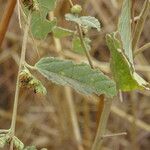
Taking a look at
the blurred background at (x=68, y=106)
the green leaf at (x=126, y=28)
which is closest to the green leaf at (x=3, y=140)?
the green leaf at (x=126, y=28)

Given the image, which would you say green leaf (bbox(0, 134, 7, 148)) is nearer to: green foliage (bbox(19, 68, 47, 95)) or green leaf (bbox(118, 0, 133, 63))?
green foliage (bbox(19, 68, 47, 95))

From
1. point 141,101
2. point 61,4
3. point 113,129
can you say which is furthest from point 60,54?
point 141,101

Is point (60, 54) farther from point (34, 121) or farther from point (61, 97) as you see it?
point (34, 121)

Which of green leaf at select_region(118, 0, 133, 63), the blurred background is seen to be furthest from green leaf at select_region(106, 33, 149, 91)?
the blurred background

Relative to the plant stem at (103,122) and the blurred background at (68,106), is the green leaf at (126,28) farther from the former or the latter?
the blurred background at (68,106)

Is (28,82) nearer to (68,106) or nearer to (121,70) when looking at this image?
(121,70)

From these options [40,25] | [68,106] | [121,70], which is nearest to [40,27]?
[40,25]
